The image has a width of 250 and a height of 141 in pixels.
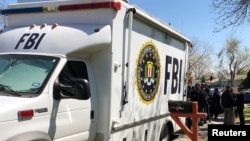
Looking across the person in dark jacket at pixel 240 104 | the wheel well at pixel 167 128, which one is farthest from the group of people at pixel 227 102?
the wheel well at pixel 167 128

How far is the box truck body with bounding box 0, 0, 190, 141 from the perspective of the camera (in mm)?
4598

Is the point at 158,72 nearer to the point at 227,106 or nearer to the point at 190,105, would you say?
the point at 190,105

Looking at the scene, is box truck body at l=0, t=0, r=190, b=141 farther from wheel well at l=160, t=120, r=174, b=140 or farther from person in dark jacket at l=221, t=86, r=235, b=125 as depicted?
person in dark jacket at l=221, t=86, r=235, b=125

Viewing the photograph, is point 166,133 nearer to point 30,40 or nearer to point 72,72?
point 72,72

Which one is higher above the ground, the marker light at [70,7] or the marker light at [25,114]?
the marker light at [70,7]

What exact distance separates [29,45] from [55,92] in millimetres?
1058

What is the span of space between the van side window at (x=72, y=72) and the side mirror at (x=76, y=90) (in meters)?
0.21

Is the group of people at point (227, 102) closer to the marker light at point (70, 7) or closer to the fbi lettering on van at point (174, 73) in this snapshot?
the fbi lettering on van at point (174, 73)

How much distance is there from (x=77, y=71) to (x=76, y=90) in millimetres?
798

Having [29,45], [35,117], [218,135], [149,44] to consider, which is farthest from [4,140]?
[149,44]

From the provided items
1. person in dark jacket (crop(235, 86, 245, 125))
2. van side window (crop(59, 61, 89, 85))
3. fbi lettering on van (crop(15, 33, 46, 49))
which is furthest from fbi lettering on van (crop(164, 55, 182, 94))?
person in dark jacket (crop(235, 86, 245, 125))

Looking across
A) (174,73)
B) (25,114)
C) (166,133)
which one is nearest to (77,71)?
(25,114)

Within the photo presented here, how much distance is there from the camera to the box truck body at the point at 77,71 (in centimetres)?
460

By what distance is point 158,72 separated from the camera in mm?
7668
